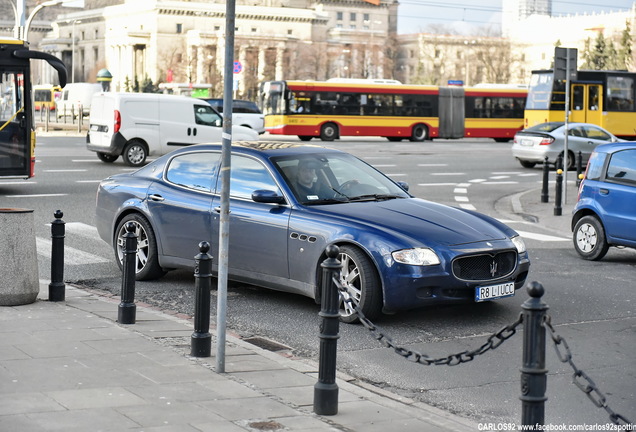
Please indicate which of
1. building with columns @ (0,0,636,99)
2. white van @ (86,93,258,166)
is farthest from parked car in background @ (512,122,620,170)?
building with columns @ (0,0,636,99)

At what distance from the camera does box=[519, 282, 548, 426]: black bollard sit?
460 cm

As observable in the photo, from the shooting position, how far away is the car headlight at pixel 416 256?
8.54 meters

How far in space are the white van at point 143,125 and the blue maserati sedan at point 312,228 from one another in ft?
55.5

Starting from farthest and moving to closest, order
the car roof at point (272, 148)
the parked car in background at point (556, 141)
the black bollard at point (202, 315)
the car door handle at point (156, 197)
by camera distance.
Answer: the parked car in background at point (556, 141) → the car door handle at point (156, 197) → the car roof at point (272, 148) → the black bollard at point (202, 315)

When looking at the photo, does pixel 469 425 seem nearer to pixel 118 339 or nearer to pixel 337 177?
pixel 118 339

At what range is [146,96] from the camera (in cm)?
2808

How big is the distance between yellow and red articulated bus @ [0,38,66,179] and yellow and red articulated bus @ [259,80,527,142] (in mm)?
28254

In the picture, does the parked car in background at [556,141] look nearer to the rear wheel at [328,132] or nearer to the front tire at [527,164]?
the front tire at [527,164]

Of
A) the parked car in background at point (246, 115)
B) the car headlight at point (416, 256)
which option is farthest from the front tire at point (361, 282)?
the parked car in background at point (246, 115)

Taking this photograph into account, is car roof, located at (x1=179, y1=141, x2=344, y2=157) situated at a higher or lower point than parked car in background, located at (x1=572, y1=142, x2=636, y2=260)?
higher

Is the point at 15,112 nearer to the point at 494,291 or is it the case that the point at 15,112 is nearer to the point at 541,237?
the point at 541,237

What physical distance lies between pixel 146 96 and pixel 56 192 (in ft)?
27.5

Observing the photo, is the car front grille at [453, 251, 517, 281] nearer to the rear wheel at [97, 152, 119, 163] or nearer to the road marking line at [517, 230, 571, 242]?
the road marking line at [517, 230, 571, 242]

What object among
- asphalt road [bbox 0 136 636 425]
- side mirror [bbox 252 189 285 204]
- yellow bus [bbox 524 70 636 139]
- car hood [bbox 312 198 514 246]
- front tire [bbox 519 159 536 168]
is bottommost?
asphalt road [bbox 0 136 636 425]
